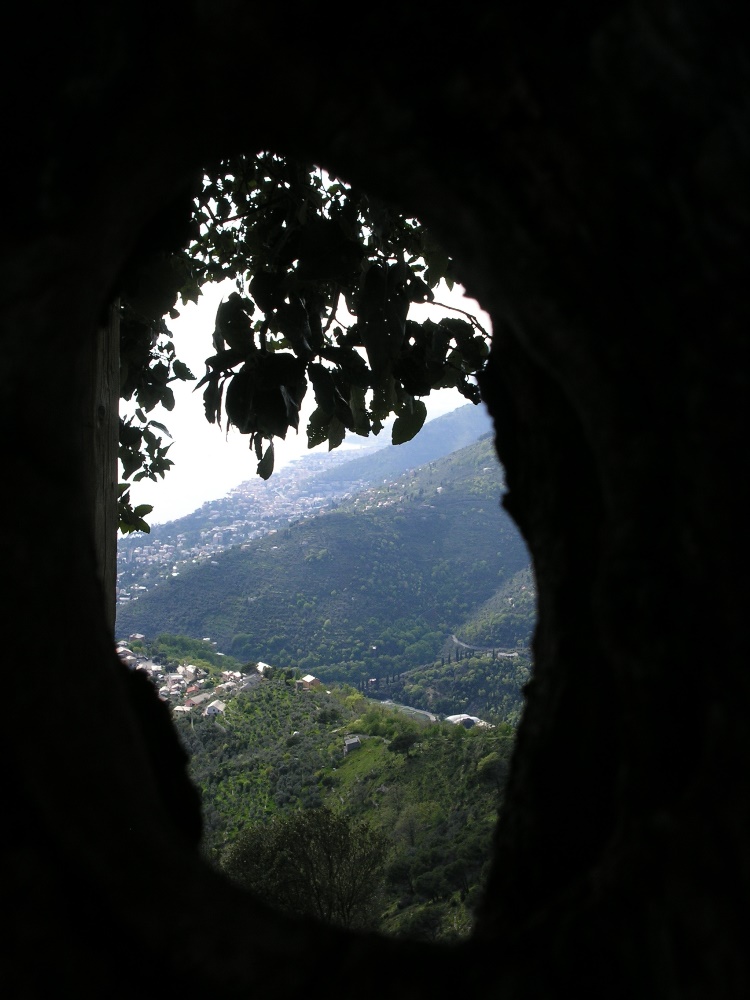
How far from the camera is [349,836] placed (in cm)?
1480

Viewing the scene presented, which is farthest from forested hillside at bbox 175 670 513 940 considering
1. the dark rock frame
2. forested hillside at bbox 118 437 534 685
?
forested hillside at bbox 118 437 534 685

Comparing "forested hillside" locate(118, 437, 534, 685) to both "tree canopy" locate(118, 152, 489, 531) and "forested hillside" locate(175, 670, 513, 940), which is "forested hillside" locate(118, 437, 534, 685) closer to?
"forested hillside" locate(175, 670, 513, 940)

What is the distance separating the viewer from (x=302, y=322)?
209cm

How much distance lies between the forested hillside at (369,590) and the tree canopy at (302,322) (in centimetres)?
4033

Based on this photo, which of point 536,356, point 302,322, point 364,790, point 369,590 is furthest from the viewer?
point 369,590

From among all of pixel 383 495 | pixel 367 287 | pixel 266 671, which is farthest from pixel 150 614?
pixel 367 287

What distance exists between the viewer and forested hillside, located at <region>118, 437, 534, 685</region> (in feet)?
153

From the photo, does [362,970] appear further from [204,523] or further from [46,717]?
[204,523]

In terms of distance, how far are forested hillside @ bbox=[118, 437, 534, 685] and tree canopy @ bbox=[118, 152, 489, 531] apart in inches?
1588

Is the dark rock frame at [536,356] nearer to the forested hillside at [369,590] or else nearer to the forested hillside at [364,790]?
the forested hillside at [364,790]

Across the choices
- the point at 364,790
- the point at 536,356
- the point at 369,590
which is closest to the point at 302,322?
the point at 536,356

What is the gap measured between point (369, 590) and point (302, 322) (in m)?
51.2

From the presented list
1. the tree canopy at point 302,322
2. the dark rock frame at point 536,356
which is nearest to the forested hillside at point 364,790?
the tree canopy at point 302,322

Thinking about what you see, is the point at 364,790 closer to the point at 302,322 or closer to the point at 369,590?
the point at 302,322
